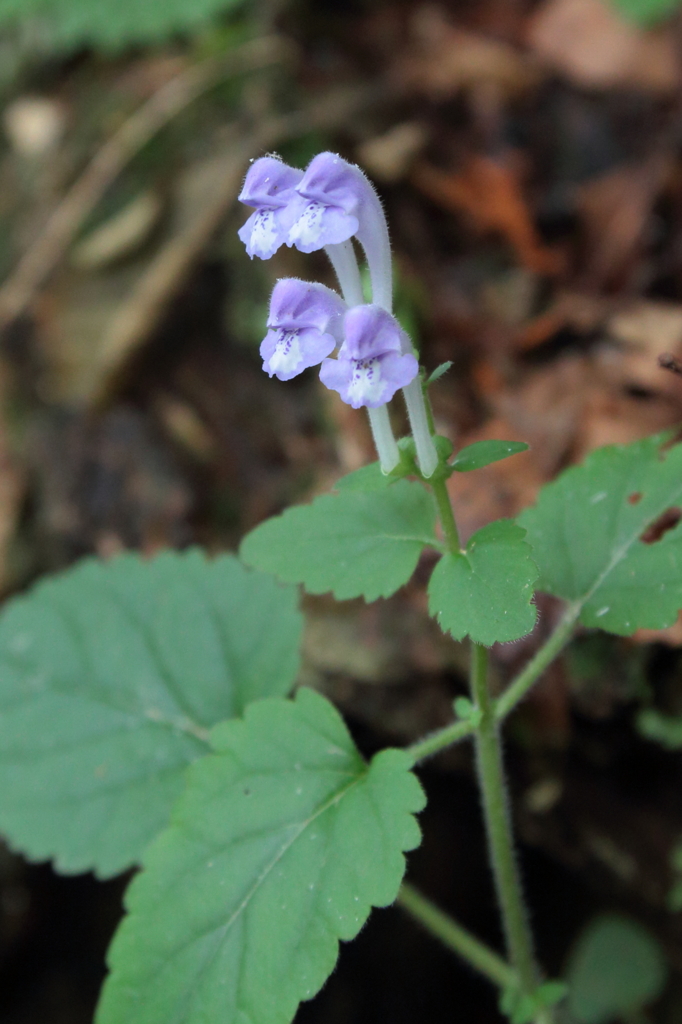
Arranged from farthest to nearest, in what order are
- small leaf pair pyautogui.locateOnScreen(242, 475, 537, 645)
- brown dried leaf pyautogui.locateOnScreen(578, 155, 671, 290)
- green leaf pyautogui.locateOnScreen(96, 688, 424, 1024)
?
1. brown dried leaf pyautogui.locateOnScreen(578, 155, 671, 290)
2. green leaf pyautogui.locateOnScreen(96, 688, 424, 1024)
3. small leaf pair pyautogui.locateOnScreen(242, 475, 537, 645)

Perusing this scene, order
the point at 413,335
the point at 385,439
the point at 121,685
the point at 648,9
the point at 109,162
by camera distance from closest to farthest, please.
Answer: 1. the point at 385,439
2. the point at 121,685
3. the point at 413,335
4. the point at 648,9
5. the point at 109,162

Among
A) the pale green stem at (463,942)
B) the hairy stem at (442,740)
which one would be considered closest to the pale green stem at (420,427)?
the hairy stem at (442,740)

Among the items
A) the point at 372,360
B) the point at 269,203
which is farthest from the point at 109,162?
the point at 372,360

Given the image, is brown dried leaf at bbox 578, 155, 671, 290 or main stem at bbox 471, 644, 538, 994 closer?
main stem at bbox 471, 644, 538, 994

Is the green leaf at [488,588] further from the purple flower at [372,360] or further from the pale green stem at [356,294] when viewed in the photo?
the purple flower at [372,360]

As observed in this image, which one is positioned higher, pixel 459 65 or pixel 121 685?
pixel 459 65

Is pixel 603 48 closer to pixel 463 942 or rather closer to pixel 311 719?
pixel 311 719

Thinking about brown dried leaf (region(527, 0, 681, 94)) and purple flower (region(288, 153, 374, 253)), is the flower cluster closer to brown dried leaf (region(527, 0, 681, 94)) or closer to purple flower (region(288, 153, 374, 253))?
purple flower (region(288, 153, 374, 253))

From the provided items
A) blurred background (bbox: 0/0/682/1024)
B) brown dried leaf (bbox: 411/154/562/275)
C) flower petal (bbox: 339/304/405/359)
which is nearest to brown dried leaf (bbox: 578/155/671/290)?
blurred background (bbox: 0/0/682/1024)
